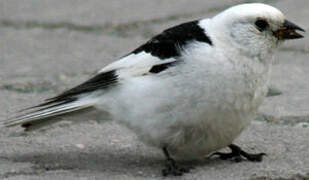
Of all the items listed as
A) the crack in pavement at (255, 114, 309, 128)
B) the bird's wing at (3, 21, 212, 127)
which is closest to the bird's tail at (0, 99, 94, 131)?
the bird's wing at (3, 21, 212, 127)

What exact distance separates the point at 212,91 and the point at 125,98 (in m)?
0.40

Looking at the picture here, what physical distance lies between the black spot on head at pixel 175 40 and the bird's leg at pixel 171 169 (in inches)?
15.8

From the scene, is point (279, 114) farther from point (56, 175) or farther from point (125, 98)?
point (56, 175)

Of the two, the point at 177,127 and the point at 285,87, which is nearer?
the point at 177,127

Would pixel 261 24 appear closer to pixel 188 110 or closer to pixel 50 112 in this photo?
pixel 188 110

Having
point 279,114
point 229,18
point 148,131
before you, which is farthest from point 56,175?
point 279,114

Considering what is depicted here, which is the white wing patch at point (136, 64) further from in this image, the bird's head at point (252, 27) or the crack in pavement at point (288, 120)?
the crack in pavement at point (288, 120)

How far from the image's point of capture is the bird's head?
10.5 ft

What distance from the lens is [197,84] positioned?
3057 millimetres

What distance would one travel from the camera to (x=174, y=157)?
338 cm

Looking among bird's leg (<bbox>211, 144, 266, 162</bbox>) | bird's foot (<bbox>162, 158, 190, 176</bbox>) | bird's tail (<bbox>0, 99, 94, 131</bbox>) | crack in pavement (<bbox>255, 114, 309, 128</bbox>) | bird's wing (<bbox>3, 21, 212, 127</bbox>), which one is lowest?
crack in pavement (<bbox>255, 114, 309, 128</bbox>)

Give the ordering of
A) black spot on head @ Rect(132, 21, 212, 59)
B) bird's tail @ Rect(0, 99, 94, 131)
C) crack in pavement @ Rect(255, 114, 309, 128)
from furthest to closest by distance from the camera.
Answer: crack in pavement @ Rect(255, 114, 309, 128) < bird's tail @ Rect(0, 99, 94, 131) < black spot on head @ Rect(132, 21, 212, 59)

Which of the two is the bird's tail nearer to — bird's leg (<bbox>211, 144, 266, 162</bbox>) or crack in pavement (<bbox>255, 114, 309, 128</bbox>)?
bird's leg (<bbox>211, 144, 266, 162</bbox>)

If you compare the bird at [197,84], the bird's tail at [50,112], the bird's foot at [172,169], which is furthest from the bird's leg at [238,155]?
the bird's tail at [50,112]
